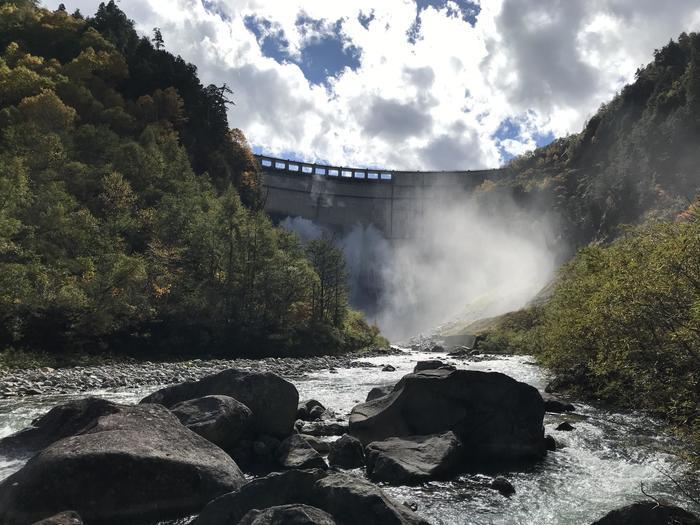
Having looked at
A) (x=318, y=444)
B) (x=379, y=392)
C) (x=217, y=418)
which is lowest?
(x=318, y=444)

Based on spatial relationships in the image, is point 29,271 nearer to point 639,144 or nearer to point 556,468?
point 556,468

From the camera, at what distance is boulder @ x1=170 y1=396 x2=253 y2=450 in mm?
13377

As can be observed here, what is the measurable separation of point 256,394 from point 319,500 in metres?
7.13

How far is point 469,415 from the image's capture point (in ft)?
51.6

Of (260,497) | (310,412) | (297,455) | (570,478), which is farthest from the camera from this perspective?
(310,412)

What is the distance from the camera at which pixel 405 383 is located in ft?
55.0

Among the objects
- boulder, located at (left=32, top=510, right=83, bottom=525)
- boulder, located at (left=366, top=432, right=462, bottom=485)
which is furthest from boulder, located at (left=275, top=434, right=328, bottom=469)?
boulder, located at (left=32, top=510, right=83, bottom=525)

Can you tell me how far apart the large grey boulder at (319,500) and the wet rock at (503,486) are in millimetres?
4151

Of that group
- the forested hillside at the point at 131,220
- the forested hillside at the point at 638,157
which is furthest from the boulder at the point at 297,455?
the forested hillside at the point at 638,157

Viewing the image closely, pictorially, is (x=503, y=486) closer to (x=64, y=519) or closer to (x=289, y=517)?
(x=289, y=517)

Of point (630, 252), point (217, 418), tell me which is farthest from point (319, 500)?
point (630, 252)

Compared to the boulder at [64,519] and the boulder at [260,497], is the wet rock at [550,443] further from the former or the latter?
the boulder at [64,519]

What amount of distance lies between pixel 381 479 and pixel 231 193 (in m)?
55.3

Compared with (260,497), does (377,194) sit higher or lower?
higher
